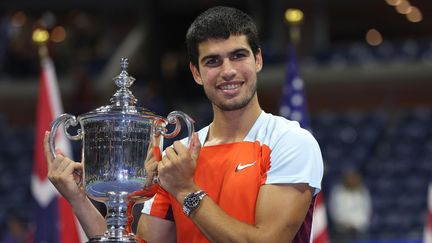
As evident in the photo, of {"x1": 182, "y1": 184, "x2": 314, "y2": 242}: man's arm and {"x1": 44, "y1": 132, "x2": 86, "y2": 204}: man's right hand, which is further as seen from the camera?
{"x1": 44, "y1": 132, "x2": 86, "y2": 204}: man's right hand

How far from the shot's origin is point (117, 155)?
101 inches

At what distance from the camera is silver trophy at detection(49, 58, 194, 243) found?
255 cm

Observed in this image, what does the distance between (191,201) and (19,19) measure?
13368 mm

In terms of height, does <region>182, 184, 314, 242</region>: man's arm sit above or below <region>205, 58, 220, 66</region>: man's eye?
below

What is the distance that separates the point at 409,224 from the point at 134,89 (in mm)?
4667

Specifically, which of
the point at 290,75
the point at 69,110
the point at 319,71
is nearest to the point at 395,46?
the point at 319,71

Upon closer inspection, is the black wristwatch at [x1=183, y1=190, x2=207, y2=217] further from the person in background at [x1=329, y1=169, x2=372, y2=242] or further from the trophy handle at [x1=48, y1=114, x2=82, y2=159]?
the person in background at [x1=329, y1=169, x2=372, y2=242]

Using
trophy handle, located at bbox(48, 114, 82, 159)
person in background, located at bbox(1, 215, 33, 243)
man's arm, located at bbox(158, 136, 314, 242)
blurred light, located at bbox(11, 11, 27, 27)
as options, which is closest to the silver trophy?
trophy handle, located at bbox(48, 114, 82, 159)

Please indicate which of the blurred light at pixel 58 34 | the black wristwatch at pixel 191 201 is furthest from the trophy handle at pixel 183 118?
the blurred light at pixel 58 34

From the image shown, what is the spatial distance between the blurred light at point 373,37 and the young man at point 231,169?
454 inches

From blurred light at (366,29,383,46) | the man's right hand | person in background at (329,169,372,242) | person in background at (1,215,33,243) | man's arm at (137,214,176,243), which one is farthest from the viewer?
blurred light at (366,29,383,46)

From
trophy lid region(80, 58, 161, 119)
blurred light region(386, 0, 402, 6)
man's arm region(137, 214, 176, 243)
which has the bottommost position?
man's arm region(137, 214, 176, 243)

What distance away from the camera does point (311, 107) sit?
13547mm

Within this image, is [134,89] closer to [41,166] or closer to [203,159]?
[41,166]
